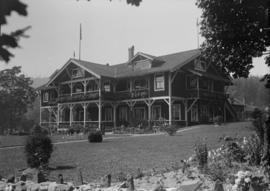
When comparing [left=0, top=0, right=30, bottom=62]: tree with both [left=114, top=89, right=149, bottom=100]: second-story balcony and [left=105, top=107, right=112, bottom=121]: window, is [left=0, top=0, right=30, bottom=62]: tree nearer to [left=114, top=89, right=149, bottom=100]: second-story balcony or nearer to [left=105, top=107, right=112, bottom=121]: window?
[left=114, top=89, right=149, bottom=100]: second-story balcony

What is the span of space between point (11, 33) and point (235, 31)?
764 cm

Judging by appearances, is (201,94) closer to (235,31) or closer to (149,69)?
(149,69)

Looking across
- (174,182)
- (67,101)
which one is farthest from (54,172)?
(67,101)

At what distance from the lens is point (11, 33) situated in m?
1.40

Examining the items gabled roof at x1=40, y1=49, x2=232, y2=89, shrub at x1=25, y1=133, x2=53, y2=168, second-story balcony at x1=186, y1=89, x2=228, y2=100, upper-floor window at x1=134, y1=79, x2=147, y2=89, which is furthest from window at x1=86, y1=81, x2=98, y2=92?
shrub at x1=25, y1=133, x2=53, y2=168

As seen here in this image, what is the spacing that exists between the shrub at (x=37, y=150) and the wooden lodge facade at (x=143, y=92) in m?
20.8

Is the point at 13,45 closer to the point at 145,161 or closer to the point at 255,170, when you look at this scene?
the point at 255,170

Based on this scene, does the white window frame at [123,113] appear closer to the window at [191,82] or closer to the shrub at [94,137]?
the window at [191,82]

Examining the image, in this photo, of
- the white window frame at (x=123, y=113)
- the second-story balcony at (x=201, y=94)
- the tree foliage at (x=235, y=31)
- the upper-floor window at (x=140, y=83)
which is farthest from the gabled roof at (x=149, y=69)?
the tree foliage at (x=235, y=31)

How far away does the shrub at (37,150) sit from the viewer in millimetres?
9797

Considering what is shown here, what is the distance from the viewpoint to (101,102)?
34688 millimetres

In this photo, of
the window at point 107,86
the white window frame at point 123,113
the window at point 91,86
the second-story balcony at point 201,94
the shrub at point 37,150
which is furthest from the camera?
the window at point 91,86

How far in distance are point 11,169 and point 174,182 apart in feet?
19.9

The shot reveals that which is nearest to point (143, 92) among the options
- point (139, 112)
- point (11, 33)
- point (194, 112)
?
point (139, 112)
